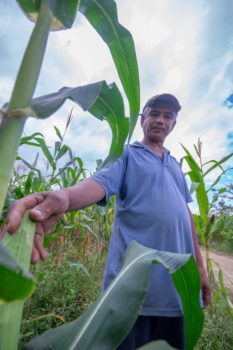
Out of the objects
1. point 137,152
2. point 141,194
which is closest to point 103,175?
point 141,194

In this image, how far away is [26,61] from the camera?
0.85ft

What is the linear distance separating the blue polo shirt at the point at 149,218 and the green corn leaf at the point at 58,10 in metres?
0.58

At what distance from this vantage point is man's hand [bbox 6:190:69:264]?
1.19 feet

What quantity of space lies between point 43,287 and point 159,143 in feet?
3.32

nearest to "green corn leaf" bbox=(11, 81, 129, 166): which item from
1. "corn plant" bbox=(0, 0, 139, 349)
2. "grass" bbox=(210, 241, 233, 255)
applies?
"corn plant" bbox=(0, 0, 139, 349)

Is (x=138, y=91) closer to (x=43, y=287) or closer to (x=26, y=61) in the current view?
(x=26, y=61)

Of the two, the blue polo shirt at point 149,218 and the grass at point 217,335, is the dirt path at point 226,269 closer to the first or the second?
the grass at point 217,335

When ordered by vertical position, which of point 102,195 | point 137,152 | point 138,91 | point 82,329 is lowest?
point 82,329

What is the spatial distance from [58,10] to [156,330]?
1072 mm

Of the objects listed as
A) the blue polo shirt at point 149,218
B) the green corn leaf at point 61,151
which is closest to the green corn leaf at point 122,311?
the blue polo shirt at point 149,218

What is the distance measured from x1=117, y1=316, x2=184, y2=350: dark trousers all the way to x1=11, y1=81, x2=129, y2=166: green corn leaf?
78cm

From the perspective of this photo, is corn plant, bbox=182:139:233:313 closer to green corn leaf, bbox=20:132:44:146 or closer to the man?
the man

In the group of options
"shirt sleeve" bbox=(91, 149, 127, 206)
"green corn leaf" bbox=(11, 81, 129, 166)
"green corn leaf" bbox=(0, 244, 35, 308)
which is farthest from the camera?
"shirt sleeve" bbox=(91, 149, 127, 206)

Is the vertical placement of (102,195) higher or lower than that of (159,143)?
lower
